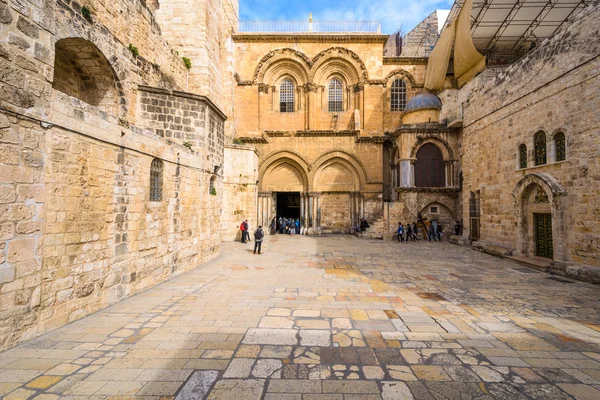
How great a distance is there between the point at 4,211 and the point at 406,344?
19.3 ft

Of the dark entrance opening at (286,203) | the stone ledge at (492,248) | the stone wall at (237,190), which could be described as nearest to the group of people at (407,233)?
the stone ledge at (492,248)

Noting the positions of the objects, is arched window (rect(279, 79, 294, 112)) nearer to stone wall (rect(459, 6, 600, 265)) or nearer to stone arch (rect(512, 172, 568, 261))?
stone wall (rect(459, 6, 600, 265))

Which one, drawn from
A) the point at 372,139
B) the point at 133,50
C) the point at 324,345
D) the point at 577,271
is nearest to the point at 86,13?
the point at 133,50

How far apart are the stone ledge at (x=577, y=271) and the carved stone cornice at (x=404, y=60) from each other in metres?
17.9

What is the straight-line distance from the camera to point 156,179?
730 cm

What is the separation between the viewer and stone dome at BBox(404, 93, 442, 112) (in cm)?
1900

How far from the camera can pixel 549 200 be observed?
930cm

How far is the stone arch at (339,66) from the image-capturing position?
20125mm

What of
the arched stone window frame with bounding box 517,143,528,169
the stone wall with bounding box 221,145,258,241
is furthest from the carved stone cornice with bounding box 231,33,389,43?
the arched stone window frame with bounding box 517,143,528,169

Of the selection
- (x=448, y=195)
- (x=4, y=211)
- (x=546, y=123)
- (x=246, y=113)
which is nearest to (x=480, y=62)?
(x=448, y=195)

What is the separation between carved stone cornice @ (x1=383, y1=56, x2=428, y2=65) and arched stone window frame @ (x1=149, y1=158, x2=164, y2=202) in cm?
1996

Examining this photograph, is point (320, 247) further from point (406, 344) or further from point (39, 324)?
point (39, 324)

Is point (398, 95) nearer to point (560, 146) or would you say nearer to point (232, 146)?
point (232, 146)

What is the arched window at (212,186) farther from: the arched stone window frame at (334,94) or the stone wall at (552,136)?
the arched stone window frame at (334,94)
